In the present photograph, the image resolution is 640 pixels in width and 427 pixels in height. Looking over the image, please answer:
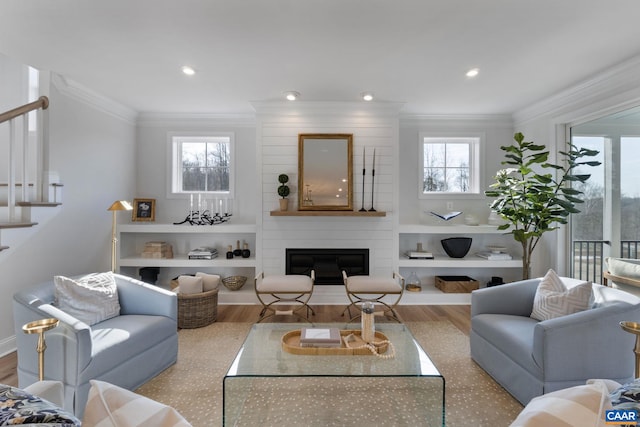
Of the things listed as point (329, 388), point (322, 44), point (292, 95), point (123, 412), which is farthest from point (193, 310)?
point (322, 44)

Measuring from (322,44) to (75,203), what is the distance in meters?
3.17

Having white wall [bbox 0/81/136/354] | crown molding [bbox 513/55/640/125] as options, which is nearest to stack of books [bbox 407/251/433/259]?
crown molding [bbox 513/55/640/125]

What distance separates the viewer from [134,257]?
4.23m

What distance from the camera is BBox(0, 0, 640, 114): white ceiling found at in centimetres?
210

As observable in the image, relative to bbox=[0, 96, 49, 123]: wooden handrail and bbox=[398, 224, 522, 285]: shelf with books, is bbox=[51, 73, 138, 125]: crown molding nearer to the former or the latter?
bbox=[0, 96, 49, 123]: wooden handrail

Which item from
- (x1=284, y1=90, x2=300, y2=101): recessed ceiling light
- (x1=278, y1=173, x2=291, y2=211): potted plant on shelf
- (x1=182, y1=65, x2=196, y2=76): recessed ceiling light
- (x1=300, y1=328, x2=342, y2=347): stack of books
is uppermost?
(x1=284, y1=90, x2=300, y2=101): recessed ceiling light

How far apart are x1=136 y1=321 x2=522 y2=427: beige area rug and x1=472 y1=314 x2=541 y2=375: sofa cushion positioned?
0.98 feet

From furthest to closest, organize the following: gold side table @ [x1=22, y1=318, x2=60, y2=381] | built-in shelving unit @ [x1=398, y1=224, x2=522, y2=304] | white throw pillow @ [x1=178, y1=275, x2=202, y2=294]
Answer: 1. built-in shelving unit @ [x1=398, y1=224, x2=522, y2=304]
2. white throw pillow @ [x1=178, y1=275, x2=202, y2=294]
3. gold side table @ [x1=22, y1=318, x2=60, y2=381]

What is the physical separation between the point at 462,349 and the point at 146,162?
4.68 m

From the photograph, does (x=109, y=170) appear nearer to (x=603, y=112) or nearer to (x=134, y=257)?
(x=134, y=257)

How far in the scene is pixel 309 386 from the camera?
2.30m

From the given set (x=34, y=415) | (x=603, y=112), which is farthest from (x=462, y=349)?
(x=34, y=415)

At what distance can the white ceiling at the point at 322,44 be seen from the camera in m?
2.10

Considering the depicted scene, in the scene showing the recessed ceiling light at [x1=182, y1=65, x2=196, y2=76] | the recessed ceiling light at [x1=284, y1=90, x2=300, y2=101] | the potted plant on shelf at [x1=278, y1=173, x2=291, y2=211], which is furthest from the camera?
the potted plant on shelf at [x1=278, y1=173, x2=291, y2=211]
